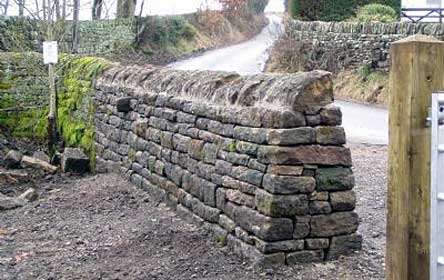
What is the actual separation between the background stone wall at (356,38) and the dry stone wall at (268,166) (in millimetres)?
10552

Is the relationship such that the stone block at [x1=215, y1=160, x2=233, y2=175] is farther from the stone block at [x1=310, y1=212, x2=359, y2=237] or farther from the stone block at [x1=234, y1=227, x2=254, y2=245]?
the stone block at [x1=310, y1=212, x2=359, y2=237]

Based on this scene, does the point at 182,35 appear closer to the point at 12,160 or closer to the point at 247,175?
the point at 12,160

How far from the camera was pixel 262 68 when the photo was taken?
20.5 m

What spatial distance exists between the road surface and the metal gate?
8521 mm

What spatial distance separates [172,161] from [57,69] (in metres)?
5.37

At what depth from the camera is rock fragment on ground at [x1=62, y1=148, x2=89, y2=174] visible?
9.56 meters

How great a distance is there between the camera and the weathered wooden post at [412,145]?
2.67 meters

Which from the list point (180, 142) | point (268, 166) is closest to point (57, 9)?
point (180, 142)

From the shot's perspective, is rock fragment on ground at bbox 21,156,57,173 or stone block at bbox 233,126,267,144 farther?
rock fragment on ground at bbox 21,156,57,173

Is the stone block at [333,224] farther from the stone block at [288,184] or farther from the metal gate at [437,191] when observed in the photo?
the metal gate at [437,191]

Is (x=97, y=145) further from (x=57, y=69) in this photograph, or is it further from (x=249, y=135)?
(x=249, y=135)

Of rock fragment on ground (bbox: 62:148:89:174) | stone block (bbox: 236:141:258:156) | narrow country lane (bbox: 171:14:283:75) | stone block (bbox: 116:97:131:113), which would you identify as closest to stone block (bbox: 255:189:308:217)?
stone block (bbox: 236:141:258:156)

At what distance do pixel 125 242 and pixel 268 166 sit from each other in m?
1.75

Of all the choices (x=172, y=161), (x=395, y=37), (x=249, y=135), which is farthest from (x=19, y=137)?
(x=395, y=37)
